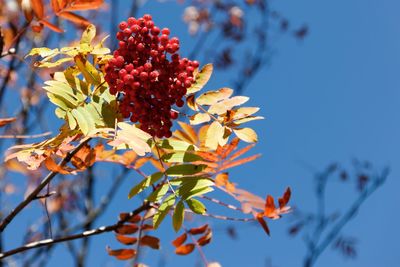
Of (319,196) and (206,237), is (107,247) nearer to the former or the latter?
(206,237)

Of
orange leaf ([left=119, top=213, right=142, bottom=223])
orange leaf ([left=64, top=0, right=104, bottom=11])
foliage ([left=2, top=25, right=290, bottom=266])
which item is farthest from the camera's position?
orange leaf ([left=119, top=213, right=142, bottom=223])

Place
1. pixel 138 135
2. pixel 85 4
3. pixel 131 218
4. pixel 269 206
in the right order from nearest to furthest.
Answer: pixel 138 135
pixel 269 206
pixel 85 4
pixel 131 218

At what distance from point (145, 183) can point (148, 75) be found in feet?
1.19

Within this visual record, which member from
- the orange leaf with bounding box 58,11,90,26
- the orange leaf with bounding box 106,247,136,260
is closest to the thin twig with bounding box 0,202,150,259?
the orange leaf with bounding box 106,247,136,260

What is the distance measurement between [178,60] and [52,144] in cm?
45

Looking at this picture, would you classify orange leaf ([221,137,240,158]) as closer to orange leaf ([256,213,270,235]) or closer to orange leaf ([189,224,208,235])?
orange leaf ([256,213,270,235])

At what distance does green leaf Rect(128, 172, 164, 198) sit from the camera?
5.05ft

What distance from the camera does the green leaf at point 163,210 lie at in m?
1.48

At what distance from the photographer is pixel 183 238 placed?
79.9 inches

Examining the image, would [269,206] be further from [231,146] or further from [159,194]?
[159,194]

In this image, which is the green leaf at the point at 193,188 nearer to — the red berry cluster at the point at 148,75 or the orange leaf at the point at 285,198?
the red berry cluster at the point at 148,75

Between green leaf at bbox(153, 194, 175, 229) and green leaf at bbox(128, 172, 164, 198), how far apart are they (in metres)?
0.08

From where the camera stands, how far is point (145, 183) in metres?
1.56

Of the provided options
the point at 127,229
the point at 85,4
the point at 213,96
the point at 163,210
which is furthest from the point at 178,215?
the point at 85,4
